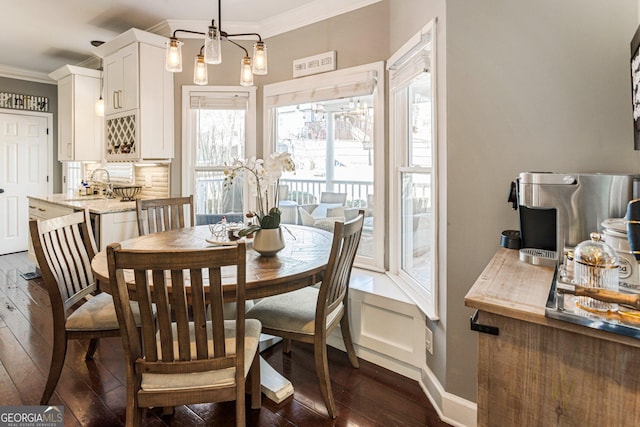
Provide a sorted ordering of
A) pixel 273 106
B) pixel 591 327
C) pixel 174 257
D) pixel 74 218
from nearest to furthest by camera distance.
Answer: pixel 591 327 < pixel 174 257 < pixel 74 218 < pixel 273 106

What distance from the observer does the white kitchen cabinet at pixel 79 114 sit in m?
4.49

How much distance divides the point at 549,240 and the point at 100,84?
5.27 metres

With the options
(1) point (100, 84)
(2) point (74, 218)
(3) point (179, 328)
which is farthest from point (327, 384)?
(1) point (100, 84)

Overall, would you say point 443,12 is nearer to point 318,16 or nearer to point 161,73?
point 318,16

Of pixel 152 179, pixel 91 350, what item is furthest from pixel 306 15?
pixel 91 350

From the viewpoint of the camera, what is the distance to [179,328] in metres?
1.34

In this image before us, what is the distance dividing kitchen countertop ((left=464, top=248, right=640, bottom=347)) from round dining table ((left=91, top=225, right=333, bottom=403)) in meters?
0.84

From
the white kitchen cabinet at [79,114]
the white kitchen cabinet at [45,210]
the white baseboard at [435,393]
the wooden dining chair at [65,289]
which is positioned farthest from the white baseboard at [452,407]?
the white kitchen cabinet at [79,114]

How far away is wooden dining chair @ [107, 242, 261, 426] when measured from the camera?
1250 millimetres

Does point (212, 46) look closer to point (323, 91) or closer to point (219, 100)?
point (323, 91)

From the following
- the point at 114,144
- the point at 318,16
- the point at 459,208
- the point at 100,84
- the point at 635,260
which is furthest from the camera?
the point at 100,84

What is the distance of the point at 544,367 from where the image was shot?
3.23 feet

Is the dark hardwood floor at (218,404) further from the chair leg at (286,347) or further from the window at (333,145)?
the window at (333,145)

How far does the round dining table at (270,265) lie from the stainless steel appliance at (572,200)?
98 centimetres
